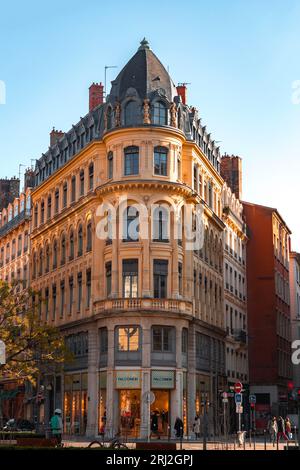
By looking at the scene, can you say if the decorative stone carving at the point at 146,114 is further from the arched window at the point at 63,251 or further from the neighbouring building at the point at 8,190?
the neighbouring building at the point at 8,190

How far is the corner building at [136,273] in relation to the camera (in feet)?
175

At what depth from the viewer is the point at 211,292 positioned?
65812 mm

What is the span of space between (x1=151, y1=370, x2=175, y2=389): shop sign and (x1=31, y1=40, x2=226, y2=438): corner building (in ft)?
0.22

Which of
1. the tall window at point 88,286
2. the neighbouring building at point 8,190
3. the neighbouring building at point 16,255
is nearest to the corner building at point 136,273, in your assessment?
the tall window at point 88,286

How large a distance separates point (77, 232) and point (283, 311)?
105 feet

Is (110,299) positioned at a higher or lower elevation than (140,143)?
lower

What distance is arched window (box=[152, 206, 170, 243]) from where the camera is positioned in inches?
2176

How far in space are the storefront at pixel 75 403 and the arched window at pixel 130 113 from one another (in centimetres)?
1786

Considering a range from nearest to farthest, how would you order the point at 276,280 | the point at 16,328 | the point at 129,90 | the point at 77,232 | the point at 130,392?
the point at 16,328 → the point at 130,392 → the point at 129,90 → the point at 77,232 → the point at 276,280

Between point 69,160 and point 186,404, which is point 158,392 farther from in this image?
point 69,160

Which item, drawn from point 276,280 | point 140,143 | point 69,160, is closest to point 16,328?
point 140,143

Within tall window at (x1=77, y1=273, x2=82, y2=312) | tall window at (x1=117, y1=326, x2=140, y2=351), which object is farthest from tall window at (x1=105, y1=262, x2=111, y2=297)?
tall window at (x1=77, y1=273, x2=82, y2=312)

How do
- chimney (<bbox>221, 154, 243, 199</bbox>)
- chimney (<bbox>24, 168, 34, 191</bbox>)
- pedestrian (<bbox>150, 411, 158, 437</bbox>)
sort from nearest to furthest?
pedestrian (<bbox>150, 411, 158, 437</bbox>) → chimney (<bbox>24, 168, 34, 191</bbox>) → chimney (<bbox>221, 154, 243, 199</bbox>)

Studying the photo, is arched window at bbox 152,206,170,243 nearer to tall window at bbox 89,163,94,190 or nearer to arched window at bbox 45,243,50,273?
tall window at bbox 89,163,94,190
